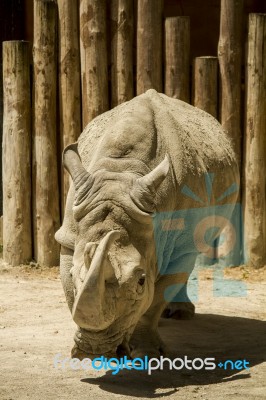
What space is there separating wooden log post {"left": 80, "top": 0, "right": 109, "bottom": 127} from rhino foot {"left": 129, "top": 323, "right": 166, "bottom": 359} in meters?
3.74

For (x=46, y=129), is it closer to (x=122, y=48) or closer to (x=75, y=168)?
(x=122, y=48)

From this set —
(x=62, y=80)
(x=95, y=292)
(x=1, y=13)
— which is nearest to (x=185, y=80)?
(x=62, y=80)

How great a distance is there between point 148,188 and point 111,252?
0.52 m

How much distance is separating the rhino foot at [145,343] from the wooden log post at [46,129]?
3.47 metres

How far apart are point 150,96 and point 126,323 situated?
2219 mm

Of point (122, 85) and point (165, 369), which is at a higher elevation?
point (122, 85)

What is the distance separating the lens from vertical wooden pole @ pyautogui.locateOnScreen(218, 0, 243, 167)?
31.3ft

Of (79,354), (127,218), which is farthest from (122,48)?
(79,354)

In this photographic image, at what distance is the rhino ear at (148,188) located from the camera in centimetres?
573

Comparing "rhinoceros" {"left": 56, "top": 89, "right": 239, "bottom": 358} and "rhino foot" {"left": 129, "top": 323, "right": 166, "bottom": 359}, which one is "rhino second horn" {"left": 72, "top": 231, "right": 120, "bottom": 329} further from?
"rhino foot" {"left": 129, "top": 323, "right": 166, "bottom": 359}

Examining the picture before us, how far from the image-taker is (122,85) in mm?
9617

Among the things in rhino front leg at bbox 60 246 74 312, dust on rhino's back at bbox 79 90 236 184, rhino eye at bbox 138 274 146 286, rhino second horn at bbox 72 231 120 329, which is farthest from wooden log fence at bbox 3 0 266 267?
rhino second horn at bbox 72 231 120 329

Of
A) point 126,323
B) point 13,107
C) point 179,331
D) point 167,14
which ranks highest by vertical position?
point 167,14

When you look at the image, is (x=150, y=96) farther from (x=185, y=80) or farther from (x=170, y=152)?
(x=185, y=80)
